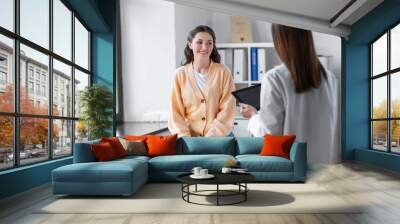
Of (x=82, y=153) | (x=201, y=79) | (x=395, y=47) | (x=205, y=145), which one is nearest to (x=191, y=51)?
(x=201, y=79)

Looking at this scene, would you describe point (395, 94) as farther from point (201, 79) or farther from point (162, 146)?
point (162, 146)

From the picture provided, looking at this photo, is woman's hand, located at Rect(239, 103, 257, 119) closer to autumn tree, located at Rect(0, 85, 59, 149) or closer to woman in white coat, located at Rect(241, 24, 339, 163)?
woman in white coat, located at Rect(241, 24, 339, 163)

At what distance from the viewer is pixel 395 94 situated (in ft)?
22.7

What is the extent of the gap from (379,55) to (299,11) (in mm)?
4507

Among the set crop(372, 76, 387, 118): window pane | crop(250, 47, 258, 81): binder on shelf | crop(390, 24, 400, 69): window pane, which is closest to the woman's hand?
crop(250, 47, 258, 81): binder on shelf

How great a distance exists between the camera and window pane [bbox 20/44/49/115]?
5.08 metres

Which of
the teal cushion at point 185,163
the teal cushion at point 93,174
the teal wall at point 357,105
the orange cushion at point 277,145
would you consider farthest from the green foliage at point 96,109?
the teal wall at point 357,105

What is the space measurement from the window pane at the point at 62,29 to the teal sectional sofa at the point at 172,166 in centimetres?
166

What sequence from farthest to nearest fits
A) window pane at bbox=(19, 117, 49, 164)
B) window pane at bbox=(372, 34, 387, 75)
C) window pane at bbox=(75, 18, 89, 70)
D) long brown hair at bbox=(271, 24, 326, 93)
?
window pane at bbox=(372, 34, 387, 75) → window pane at bbox=(75, 18, 89, 70) → window pane at bbox=(19, 117, 49, 164) → long brown hair at bbox=(271, 24, 326, 93)

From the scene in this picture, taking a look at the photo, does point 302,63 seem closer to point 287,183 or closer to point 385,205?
point 385,205

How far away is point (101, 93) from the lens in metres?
6.88

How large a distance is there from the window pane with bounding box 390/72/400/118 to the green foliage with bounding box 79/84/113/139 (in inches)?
177

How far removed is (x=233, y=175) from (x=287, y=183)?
119 centimetres

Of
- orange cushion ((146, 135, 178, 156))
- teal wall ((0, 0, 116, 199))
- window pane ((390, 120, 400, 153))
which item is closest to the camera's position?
teal wall ((0, 0, 116, 199))
